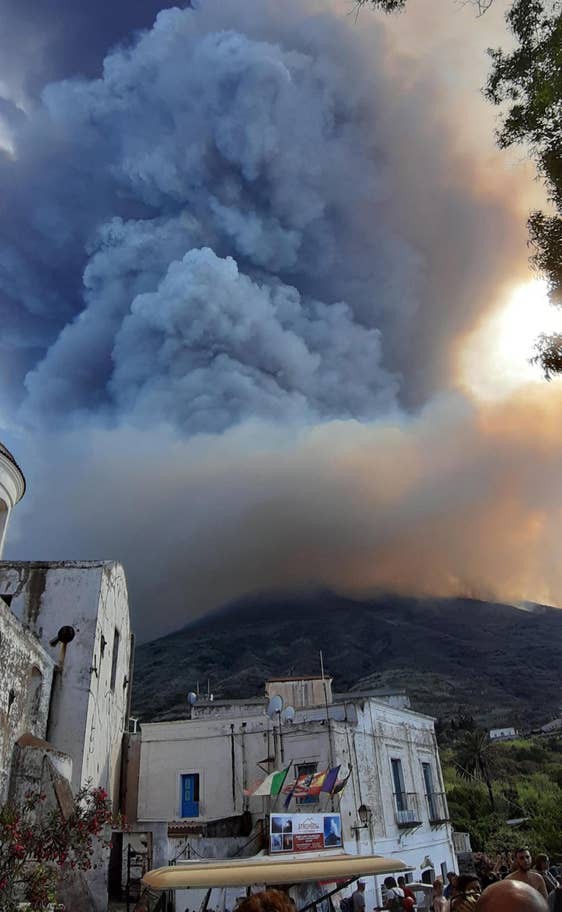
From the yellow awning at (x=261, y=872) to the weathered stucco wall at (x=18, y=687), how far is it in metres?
7.84

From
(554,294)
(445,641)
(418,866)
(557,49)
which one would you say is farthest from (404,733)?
(445,641)

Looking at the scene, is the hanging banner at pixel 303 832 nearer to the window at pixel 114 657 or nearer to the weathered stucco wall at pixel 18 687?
the weathered stucco wall at pixel 18 687

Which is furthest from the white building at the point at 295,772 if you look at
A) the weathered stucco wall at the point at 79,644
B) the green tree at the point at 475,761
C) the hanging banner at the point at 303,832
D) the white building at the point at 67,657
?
the green tree at the point at 475,761

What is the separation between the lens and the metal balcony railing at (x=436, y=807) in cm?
2697

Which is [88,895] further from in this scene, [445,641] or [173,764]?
[445,641]

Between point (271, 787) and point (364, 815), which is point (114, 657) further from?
point (364, 815)

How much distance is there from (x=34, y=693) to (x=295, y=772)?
9768 millimetres

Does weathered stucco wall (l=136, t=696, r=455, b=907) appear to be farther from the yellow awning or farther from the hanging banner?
the yellow awning

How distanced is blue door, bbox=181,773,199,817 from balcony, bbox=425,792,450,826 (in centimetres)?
1003

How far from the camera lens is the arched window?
1728 centimetres

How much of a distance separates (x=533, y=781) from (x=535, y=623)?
12585 cm

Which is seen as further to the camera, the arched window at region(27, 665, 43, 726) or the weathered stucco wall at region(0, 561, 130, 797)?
the weathered stucco wall at region(0, 561, 130, 797)

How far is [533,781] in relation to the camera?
161 ft

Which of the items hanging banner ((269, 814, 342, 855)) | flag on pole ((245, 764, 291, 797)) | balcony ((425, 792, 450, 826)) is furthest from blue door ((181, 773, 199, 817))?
balcony ((425, 792, 450, 826))
